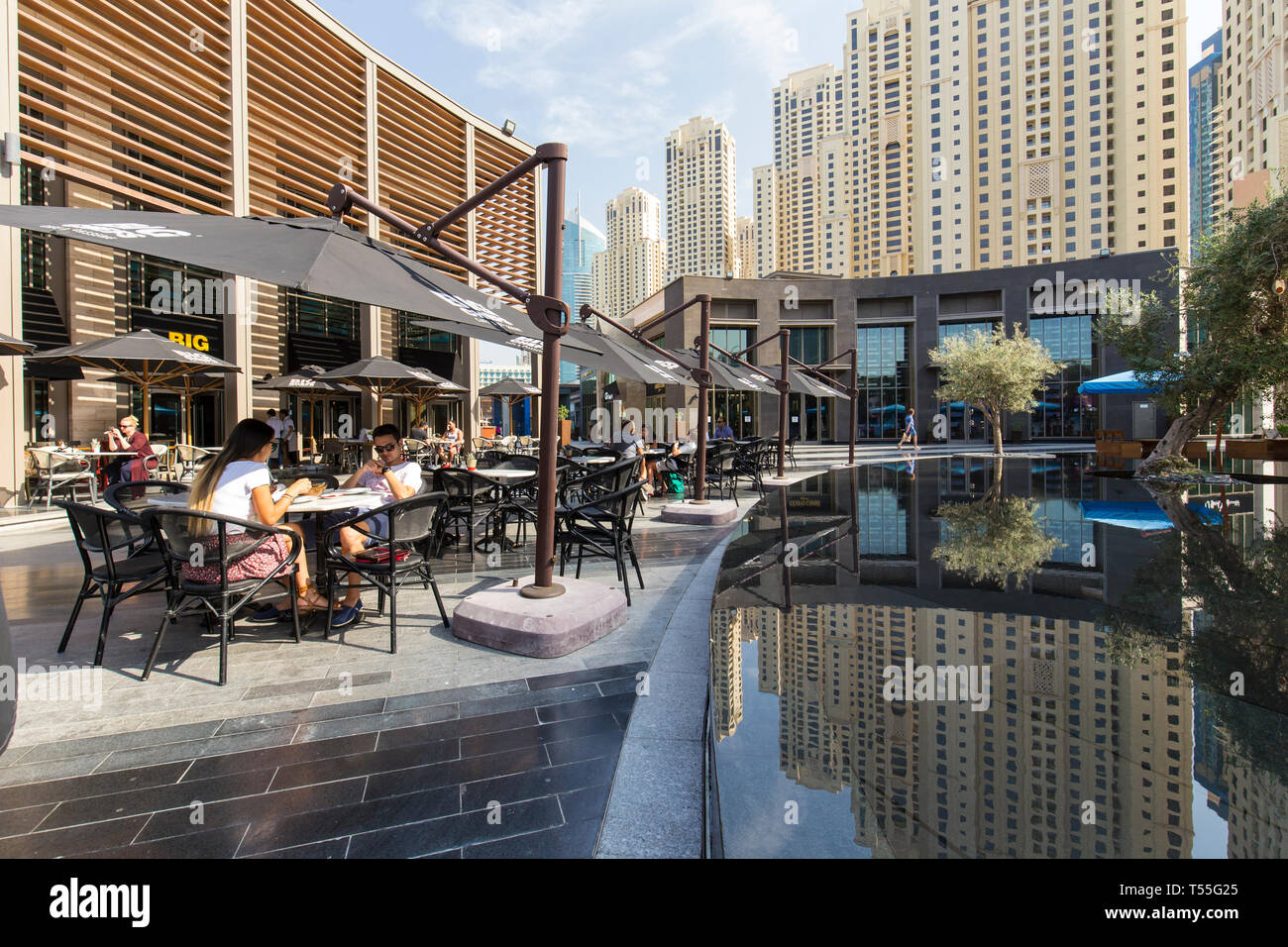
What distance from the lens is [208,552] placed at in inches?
130

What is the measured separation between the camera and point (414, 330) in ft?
73.2

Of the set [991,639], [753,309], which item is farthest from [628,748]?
[753,309]

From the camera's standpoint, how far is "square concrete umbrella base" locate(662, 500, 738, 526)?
806 cm

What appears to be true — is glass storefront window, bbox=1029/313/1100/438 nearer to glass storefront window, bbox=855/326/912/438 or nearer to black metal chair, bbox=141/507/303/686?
glass storefront window, bbox=855/326/912/438

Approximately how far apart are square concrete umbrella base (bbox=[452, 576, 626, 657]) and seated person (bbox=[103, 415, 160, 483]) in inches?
305

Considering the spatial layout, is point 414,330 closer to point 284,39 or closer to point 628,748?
point 284,39

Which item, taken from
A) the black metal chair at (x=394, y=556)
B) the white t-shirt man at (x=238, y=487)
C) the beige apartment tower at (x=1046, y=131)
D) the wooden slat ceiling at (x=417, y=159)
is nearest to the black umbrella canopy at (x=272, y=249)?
the white t-shirt man at (x=238, y=487)

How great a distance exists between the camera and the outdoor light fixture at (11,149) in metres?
9.30

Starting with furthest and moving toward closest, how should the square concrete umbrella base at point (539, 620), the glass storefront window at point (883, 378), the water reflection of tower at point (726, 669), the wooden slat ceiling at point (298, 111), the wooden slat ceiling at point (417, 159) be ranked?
the glass storefront window at point (883, 378), the wooden slat ceiling at point (417, 159), the wooden slat ceiling at point (298, 111), the square concrete umbrella base at point (539, 620), the water reflection of tower at point (726, 669)

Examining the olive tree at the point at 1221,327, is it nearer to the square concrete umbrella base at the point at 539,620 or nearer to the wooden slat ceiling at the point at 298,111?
the square concrete umbrella base at the point at 539,620

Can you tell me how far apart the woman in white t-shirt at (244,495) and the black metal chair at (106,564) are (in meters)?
0.33

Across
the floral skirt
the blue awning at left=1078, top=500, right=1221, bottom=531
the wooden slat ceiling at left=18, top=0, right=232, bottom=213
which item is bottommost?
the blue awning at left=1078, top=500, right=1221, bottom=531

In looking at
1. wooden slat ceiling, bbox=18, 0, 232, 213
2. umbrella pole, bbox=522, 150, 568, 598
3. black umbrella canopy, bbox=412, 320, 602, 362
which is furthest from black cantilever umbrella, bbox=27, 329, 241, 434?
umbrella pole, bbox=522, 150, 568, 598
